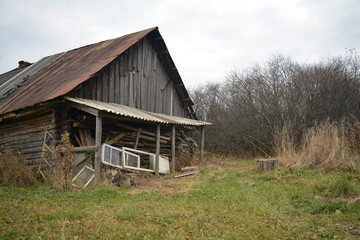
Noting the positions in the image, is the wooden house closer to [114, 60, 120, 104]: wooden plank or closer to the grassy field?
[114, 60, 120, 104]: wooden plank

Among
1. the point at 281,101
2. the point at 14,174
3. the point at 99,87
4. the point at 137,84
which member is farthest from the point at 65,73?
the point at 281,101

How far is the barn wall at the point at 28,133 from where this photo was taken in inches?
→ 388

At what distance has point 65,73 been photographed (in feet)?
38.1

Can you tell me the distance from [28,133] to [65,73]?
9.00 ft

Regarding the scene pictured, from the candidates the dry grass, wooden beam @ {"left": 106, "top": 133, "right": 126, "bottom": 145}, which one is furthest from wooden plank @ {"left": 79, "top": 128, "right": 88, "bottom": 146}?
the dry grass

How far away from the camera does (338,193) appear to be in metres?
6.28

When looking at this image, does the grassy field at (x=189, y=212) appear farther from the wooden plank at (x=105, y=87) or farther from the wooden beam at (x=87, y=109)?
the wooden plank at (x=105, y=87)

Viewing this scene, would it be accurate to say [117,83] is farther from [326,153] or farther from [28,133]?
[326,153]

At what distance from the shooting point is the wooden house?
9430mm

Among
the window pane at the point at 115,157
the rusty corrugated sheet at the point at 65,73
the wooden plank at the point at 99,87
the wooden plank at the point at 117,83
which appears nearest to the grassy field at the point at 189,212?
the window pane at the point at 115,157

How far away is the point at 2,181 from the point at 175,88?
9.54 meters

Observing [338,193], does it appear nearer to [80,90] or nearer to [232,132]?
[80,90]

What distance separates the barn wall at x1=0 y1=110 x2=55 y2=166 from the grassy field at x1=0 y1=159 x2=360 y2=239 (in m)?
2.87

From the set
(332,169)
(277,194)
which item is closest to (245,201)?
(277,194)
